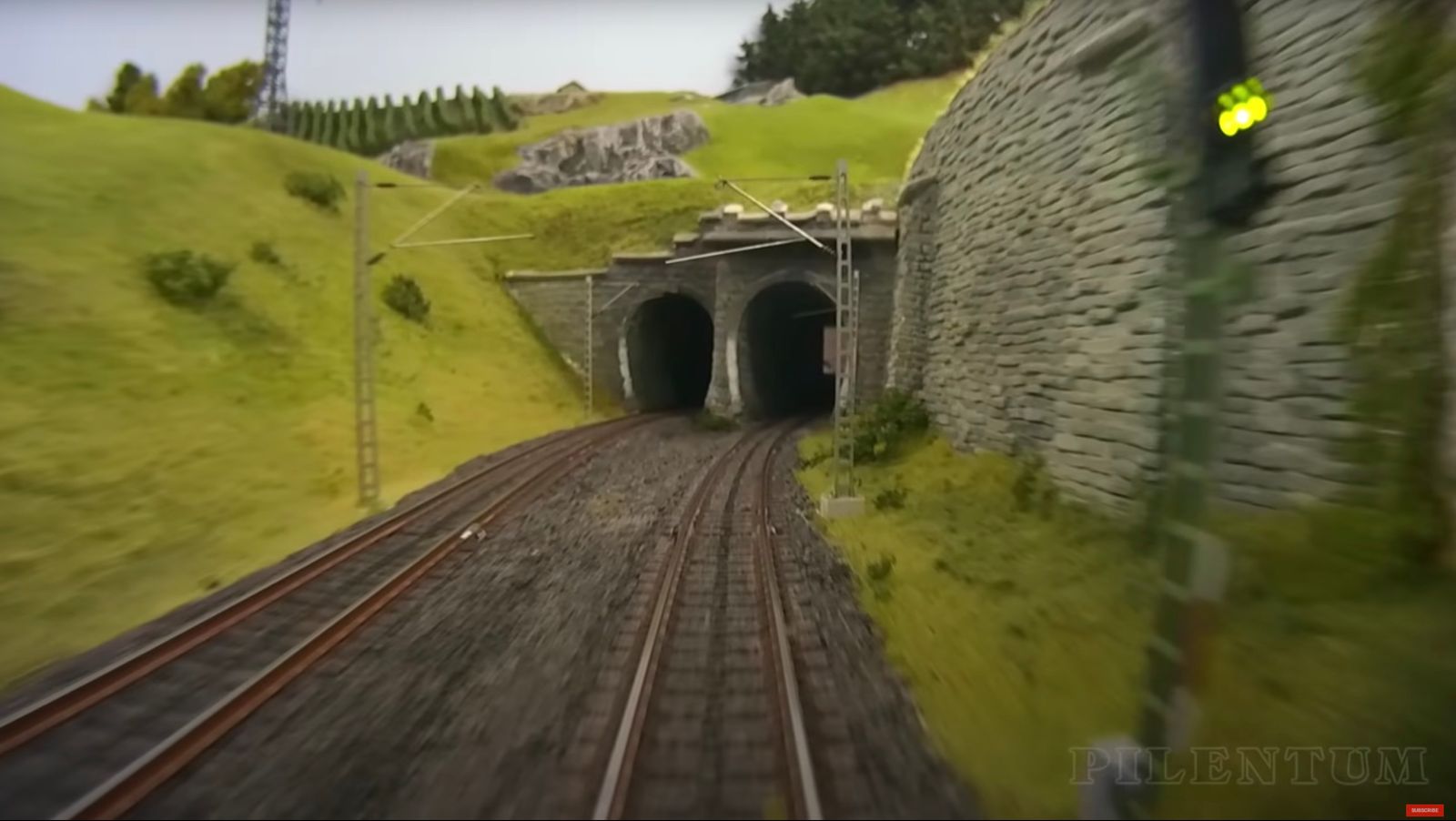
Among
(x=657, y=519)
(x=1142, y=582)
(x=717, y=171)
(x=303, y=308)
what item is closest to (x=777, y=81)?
(x=717, y=171)

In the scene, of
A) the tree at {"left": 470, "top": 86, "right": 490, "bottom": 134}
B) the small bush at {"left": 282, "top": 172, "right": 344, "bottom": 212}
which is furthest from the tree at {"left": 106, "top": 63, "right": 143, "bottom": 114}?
the small bush at {"left": 282, "top": 172, "right": 344, "bottom": 212}

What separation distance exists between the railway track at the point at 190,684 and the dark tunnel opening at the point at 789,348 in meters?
21.0

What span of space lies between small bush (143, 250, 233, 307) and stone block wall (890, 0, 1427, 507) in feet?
60.3

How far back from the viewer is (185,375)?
60.2 ft

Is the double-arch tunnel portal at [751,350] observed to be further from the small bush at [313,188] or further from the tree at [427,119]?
the tree at [427,119]

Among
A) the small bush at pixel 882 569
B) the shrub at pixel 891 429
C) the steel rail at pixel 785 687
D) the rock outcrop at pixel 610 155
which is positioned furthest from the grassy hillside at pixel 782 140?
the small bush at pixel 882 569

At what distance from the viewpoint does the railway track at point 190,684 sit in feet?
20.3

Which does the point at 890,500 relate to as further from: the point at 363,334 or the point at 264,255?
the point at 264,255

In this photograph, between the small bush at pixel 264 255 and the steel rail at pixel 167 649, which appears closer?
the steel rail at pixel 167 649

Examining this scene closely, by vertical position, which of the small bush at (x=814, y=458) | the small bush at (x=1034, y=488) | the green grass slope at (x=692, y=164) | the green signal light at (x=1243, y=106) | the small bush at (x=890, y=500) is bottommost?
the small bush at (x=814, y=458)

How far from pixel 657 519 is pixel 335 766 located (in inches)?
358

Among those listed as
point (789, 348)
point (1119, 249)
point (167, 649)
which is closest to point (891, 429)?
point (1119, 249)

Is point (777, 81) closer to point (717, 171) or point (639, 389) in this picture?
point (717, 171)

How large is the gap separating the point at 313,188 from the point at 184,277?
40.3 ft
